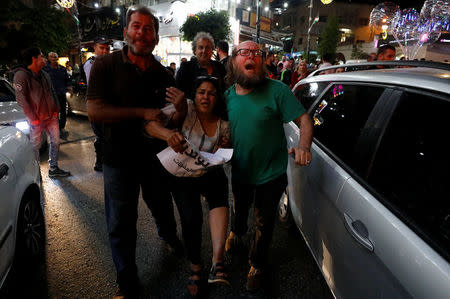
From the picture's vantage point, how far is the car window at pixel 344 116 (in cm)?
178

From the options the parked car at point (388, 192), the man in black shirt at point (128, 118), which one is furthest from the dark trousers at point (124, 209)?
the parked car at point (388, 192)

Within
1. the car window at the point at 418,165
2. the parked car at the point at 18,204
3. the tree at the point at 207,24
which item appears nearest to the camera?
the car window at the point at 418,165

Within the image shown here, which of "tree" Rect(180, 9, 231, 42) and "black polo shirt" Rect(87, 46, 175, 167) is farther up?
"tree" Rect(180, 9, 231, 42)

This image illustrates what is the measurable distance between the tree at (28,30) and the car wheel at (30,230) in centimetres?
1553

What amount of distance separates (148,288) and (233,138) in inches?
55.6

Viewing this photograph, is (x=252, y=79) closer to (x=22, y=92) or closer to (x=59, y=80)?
(x=22, y=92)

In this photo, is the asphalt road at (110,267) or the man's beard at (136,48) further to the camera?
the asphalt road at (110,267)

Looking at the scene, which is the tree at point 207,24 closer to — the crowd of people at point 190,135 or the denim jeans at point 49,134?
the denim jeans at point 49,134

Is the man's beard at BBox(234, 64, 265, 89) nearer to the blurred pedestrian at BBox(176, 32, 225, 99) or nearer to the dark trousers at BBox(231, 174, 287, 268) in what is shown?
the dark trousers at BBox(231, 174, 287, 268)

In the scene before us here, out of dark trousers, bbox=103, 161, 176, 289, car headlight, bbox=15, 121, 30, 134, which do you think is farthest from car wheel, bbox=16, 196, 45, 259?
car headlight, bbox=15, 121, 30, 134

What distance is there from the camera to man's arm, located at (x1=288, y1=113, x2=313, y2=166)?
70.2 inches

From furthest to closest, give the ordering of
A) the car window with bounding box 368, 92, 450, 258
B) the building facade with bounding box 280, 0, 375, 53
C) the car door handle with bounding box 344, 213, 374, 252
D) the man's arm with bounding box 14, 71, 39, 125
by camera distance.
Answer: the building facade with bounding box 280, 0, 375, 53 → the man's arm with bounding box 14, 71, 39, 125 → the car door handle with bounding box 344, 213, 374, 252 → the car window with bounding box 368, 92, 450, 258

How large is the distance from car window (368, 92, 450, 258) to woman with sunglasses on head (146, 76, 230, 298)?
41.4 inches

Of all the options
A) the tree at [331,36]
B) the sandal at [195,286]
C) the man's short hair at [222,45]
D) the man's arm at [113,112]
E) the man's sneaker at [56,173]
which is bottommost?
the man's sneaker at [56,173]
